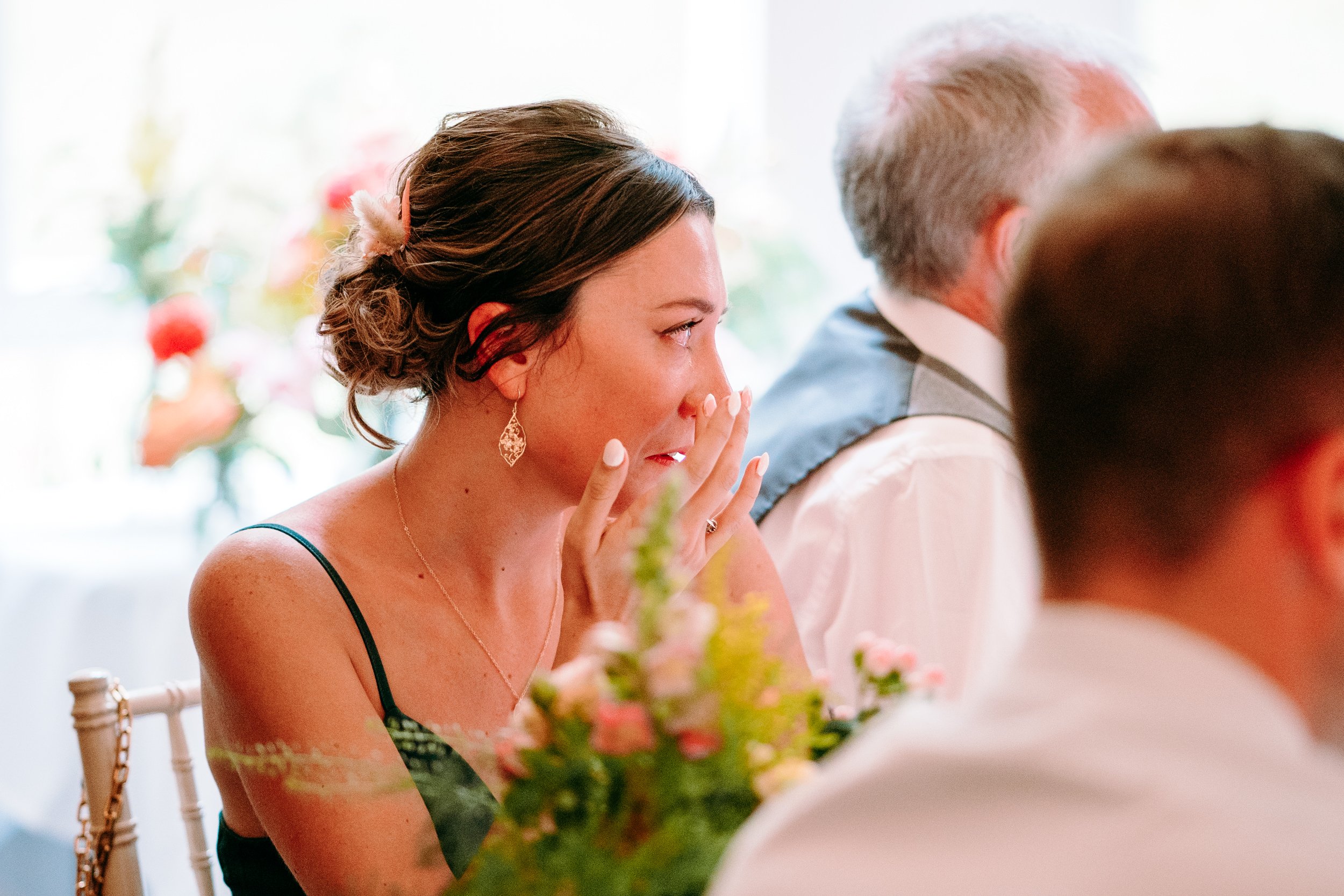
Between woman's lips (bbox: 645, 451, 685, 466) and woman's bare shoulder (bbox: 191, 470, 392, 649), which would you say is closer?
woman's bare shoulder (bbox: 191, 470, 392, 649)

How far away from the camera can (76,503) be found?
303 cm

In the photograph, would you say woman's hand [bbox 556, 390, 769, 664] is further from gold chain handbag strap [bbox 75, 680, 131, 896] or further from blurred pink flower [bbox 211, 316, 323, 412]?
blurred pink flower [bbox 211, 316, 323, 412]

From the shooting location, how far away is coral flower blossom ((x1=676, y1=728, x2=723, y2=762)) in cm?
62

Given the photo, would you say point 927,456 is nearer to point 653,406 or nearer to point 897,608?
point 897,608

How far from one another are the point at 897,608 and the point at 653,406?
1.29ft

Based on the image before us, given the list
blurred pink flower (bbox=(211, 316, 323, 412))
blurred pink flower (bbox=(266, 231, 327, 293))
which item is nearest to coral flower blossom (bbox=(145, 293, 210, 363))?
blurred pink flower (bbox=(211, 316, 323, 412))

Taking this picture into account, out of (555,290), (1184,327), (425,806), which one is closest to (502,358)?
(555,290)

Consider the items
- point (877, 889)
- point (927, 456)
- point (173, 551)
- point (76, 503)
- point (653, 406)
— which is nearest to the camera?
point (877, 889)

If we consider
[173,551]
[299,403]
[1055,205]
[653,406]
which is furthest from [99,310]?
[1055,205]

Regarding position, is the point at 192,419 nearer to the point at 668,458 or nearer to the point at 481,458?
the point at 481,458

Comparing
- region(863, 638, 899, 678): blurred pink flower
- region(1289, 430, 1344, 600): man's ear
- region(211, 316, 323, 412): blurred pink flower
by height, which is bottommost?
region(211, 316, 323, 412): blurred pink flower

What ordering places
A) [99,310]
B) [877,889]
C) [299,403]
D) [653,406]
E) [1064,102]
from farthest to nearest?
[99,310] < [299,403] < [1064,102] < [653,406] < [877,889]

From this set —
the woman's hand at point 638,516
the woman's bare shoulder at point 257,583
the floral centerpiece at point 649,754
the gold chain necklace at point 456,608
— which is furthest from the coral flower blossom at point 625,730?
the gold chain necklace at point 456,608

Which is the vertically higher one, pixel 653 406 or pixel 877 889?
pixel 877 889
